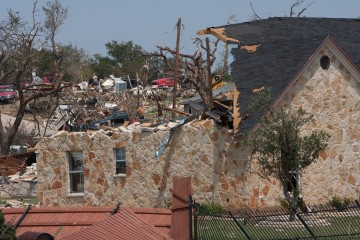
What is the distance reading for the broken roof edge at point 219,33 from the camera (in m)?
28.9

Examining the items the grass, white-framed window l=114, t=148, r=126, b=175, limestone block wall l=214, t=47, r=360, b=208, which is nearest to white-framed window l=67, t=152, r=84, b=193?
white-framed window l=114, t=148, r=126, b=175

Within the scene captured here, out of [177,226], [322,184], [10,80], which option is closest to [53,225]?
[177,226]

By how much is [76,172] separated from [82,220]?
8.69 metres

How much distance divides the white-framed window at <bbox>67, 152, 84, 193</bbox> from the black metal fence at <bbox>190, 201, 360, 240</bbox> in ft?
33.2

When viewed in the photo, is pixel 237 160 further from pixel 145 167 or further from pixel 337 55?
pixel 337 55

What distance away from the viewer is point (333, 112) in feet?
86.8

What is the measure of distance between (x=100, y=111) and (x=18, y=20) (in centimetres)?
720

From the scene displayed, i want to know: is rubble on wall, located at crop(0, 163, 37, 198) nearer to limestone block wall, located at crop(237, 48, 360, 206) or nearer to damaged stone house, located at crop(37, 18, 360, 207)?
damaged stone house, located at crop(37, 18, 360, 207)

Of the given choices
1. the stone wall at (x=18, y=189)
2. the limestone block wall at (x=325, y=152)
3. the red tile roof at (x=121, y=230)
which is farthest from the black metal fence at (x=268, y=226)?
the stone wall at (x=18, y=189)

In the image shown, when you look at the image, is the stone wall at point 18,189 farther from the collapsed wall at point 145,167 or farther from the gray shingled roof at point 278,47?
the gray shingled roof at point 278,47

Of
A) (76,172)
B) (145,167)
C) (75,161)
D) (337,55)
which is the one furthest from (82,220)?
(337,55)

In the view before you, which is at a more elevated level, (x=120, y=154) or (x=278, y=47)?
(x=278, y=47)

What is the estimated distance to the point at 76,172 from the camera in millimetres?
28734

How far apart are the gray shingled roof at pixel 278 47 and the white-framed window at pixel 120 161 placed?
4257 mm
